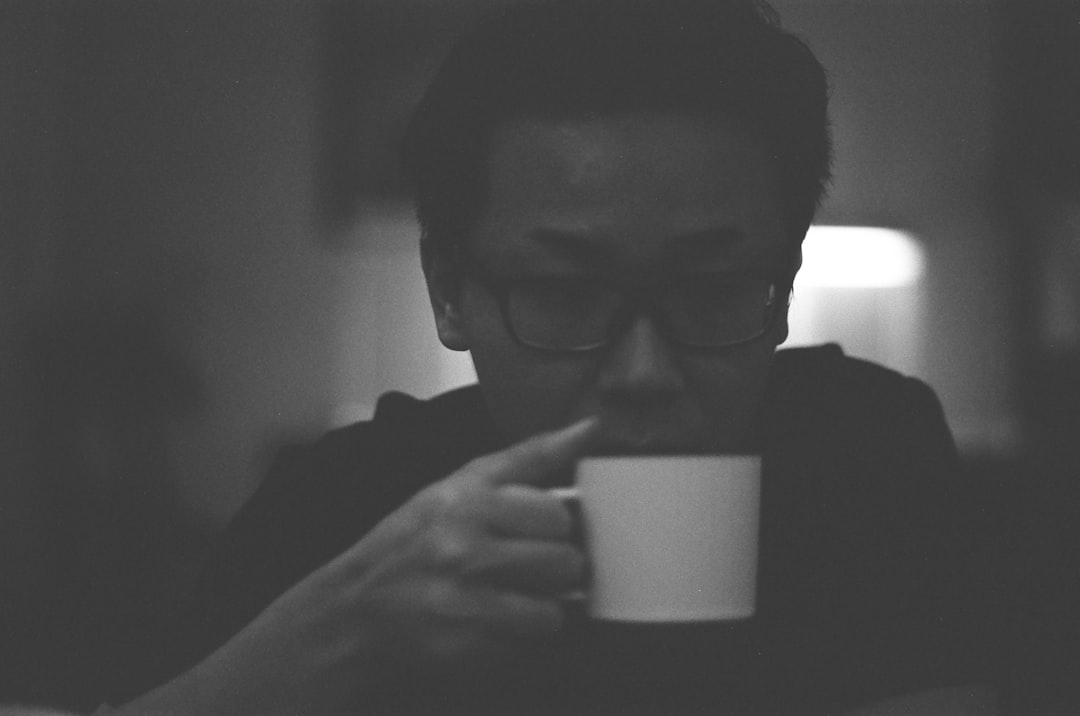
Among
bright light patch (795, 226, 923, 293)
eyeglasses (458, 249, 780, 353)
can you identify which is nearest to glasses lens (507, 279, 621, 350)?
eyeglasses (458, 249, 780, 353)

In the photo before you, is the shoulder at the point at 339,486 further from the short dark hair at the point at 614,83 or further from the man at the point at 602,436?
the short dark hair at the point at 614,83

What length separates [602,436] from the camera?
0.70 metres

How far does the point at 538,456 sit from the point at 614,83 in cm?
40

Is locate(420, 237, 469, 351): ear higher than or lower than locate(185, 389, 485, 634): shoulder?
higher

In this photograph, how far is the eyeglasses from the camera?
0.75 meters

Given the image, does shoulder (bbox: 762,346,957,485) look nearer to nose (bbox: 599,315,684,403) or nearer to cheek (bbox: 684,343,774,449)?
cheek (bbox: 684,343,774,449)

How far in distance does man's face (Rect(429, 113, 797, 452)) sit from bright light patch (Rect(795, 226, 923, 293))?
2.77 feet

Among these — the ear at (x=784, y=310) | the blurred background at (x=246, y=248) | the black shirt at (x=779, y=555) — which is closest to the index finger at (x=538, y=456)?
the black shirt at (x=779, y=555)

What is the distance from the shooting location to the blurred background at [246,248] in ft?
4.32

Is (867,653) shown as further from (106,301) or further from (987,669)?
(106,301)

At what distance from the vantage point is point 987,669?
0.84 m

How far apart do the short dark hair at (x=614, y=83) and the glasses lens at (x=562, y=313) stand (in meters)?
0.14

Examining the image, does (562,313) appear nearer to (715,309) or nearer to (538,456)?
(715,309)

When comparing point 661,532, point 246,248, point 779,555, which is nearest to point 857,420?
point 779,555
